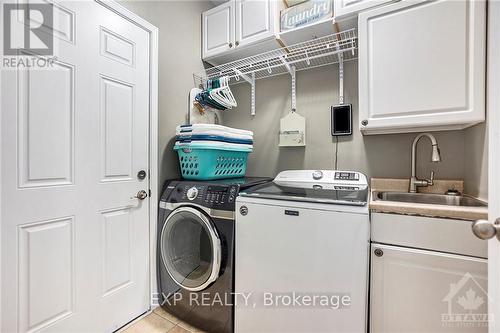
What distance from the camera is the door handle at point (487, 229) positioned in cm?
59

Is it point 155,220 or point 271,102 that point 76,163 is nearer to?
point 155,220

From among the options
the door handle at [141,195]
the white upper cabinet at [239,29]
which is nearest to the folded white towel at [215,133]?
the door handle at [141,195]

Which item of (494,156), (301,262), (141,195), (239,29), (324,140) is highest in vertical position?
(239,29)

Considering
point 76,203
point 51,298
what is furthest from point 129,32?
point 51,298

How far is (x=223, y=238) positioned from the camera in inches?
52.5

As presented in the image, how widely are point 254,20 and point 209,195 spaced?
1444 millimetres

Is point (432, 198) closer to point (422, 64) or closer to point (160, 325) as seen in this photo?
point (422, 64)

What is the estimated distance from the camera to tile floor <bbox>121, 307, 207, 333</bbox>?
1450 millimetres

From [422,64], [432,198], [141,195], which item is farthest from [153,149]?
[432,198]

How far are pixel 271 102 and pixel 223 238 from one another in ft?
4.48

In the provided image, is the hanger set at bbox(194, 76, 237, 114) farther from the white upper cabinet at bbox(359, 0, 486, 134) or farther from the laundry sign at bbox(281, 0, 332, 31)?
the white upper cabinet at bbox(359, 0, 486, 134)

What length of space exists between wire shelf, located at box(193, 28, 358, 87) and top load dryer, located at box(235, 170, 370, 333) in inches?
44.4

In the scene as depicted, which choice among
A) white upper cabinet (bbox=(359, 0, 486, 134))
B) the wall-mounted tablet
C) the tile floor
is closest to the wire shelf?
white upper cabinet (bbox=(359, 0, 486, 134))

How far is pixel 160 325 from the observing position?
1.50 meters
